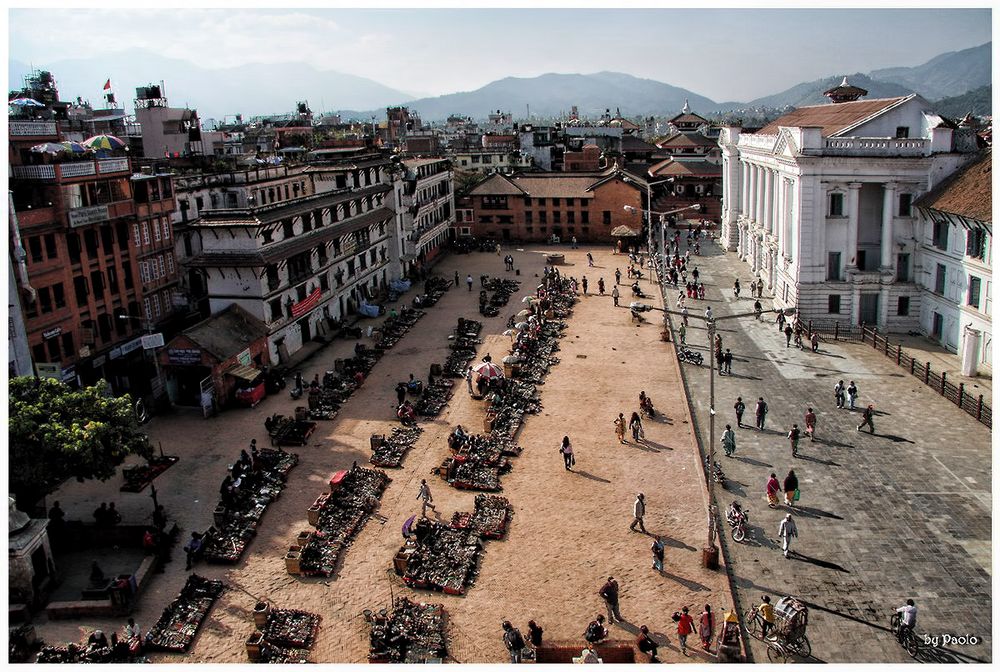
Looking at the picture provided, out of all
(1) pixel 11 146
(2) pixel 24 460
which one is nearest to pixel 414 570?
(2) pixel 24 460

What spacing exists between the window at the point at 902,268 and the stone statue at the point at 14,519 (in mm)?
56536

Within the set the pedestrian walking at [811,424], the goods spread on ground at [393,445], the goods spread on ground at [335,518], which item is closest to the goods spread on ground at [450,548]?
the goods spread on ground at [335,518]

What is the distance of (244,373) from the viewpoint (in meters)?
46.3

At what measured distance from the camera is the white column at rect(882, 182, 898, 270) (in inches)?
2195

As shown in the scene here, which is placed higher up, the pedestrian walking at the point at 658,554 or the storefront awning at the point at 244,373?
the storefront awning at the point at 244,373

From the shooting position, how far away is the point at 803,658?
2327 centimetres

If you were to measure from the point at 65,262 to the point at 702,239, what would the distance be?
77924 mm

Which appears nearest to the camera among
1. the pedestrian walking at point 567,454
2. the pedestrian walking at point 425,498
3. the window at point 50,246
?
the pedestrian walking at point 425,498

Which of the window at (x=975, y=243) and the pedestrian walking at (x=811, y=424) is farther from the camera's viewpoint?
the window at (x=975, y=243)

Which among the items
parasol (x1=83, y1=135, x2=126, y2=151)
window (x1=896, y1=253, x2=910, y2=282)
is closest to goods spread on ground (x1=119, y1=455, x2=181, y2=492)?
parasol (x1=83, y1=135, x2=126, y2=151)

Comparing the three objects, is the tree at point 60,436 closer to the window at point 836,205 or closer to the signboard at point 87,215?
the signboard at point 87,215

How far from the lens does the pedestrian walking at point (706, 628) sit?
23781 mm

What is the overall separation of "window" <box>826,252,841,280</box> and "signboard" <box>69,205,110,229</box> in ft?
168

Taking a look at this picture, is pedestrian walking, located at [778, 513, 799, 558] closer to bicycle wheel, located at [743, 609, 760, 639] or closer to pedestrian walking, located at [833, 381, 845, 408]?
bicycle wheel, located at [743, 609, 760, 639]
